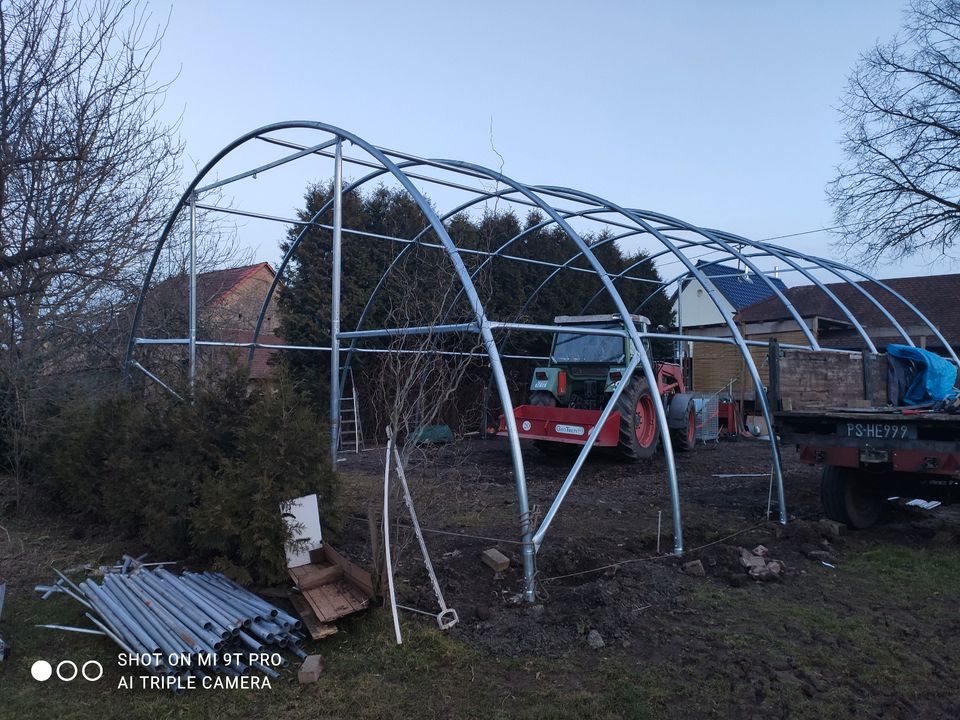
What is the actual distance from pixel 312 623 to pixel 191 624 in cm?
72

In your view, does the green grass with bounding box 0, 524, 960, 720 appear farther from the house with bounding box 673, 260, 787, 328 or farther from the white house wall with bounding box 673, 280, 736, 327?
the white house wall with bounding box 673, 280, 736, 327

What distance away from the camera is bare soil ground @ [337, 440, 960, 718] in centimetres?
402

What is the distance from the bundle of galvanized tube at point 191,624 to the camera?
13.2 feet

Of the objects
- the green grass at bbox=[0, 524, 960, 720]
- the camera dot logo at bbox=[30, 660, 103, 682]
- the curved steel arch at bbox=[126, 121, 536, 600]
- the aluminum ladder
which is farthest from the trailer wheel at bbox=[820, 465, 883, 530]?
the aluminum ladder

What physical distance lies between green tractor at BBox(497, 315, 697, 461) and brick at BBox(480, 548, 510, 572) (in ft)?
16.2

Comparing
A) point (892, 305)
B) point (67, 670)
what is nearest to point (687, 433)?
point (67, 670)

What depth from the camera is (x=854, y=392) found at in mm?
8555

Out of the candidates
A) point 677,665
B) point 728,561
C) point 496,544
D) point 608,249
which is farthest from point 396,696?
point 608,249

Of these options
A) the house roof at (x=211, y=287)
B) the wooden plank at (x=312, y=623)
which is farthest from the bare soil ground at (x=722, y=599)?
the house roof at (x=211, y=287)

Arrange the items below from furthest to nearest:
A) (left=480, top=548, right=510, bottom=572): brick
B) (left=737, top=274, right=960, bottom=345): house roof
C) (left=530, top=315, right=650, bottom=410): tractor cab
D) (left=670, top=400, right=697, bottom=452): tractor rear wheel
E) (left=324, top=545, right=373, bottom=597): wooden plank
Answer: (left=737, top=274, right=960, bottom=345): house roof, (left=670, top=400, right=697, bottom=452): tractor rear wheel, (left=530, top=315, right=650, bottom=410): tractor cab, (left=480, top=548, right=510, bottom=572): brick, (left=324, top=545, right=373, bottom=597): wooden plank

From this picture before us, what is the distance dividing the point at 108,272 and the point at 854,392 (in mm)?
8328

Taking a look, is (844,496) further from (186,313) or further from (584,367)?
(186,313)

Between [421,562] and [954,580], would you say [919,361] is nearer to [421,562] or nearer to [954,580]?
[954,580]

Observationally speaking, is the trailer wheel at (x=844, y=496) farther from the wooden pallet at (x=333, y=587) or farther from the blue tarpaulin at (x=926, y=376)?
the wooden pallet at (x=333, y=587)
